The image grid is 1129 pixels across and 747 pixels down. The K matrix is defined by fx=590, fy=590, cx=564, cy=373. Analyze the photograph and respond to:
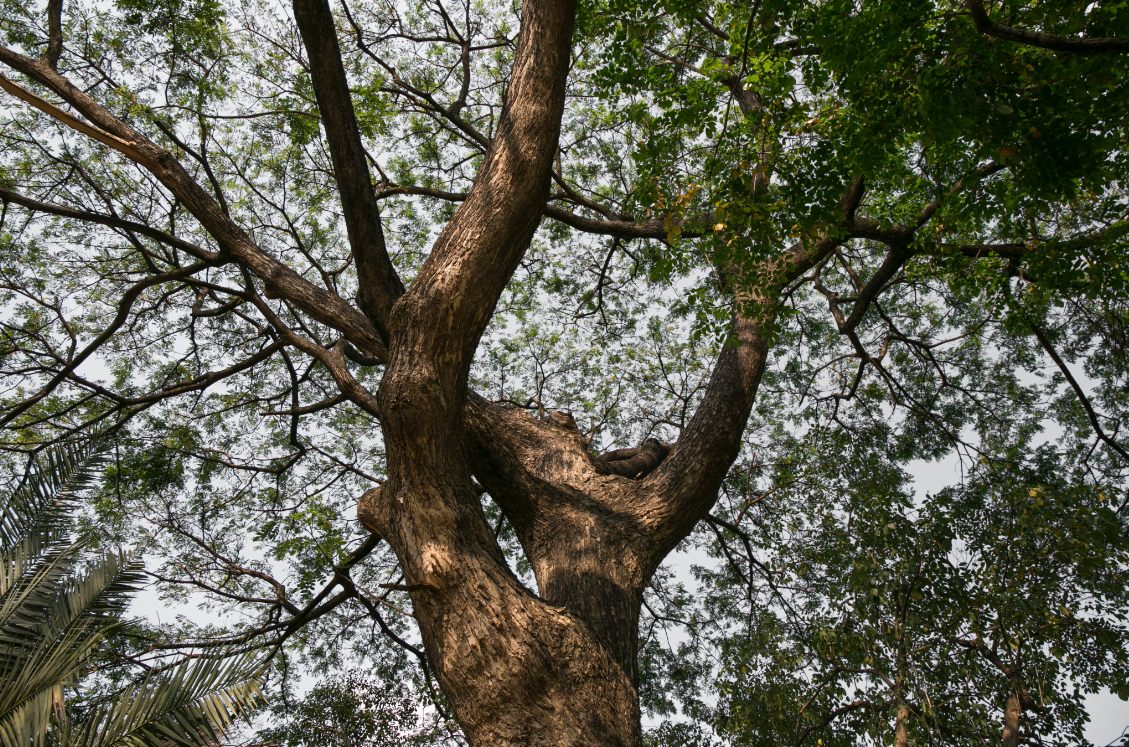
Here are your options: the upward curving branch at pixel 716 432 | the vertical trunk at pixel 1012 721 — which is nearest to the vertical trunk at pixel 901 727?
the vertical trunk at pixel 1012 721

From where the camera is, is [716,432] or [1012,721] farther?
[1012,721]

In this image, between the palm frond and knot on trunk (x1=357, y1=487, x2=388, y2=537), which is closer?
the palm frond

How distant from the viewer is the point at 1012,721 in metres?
4.04

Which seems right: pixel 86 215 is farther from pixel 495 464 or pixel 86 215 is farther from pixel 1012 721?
pixel 1012 721

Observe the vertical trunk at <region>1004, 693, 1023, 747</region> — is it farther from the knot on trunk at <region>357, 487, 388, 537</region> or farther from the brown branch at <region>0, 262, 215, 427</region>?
the brown branch at <region>0, 262, 215, 427</region>

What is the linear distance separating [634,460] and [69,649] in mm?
3705

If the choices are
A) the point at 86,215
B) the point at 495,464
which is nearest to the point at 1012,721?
the point at 495,464

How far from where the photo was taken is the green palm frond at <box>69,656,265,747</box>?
85.7 inches

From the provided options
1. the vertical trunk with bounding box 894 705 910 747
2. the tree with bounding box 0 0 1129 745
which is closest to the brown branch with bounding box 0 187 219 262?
the tree with bounding box 0 0 1129 745

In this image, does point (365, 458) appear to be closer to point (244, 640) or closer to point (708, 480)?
point (244, 640)

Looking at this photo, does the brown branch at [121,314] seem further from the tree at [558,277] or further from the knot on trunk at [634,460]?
the knot on trunk at [634,460]

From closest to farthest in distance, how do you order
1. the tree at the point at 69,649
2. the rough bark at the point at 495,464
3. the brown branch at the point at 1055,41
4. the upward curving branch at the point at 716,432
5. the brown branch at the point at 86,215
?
the brown branch at the point at 1055,41
the tree at the point at 69,649
the rough bark at the point at 495,464
the upward curving branch at the point at 716,432
the brown branch at the point at 86,215

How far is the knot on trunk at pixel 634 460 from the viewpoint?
183 inches

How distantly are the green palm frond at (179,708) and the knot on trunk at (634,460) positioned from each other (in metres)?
2.55
